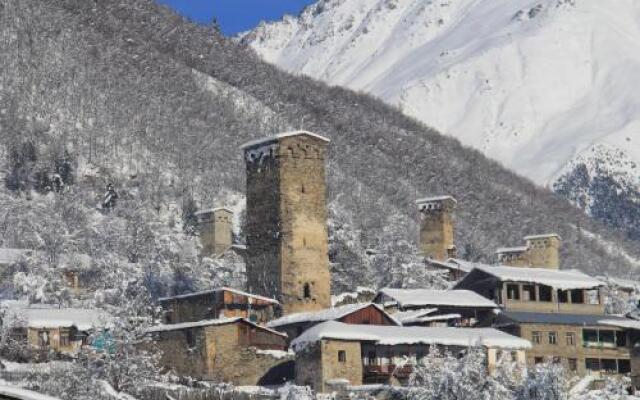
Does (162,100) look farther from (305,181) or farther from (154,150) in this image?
(305,181)

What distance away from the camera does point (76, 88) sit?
499 feet

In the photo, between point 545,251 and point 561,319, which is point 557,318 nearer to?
point 561,319

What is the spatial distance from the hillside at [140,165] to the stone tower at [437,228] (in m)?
1.96

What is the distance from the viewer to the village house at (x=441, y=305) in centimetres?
7456

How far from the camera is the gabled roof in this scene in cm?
→ 7488

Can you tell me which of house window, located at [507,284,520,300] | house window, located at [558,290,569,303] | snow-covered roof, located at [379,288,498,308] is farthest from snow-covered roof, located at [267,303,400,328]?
house window, located at [558,290,569,303]

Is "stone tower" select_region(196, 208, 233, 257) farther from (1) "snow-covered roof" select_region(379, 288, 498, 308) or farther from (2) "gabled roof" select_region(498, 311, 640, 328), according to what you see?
(2) "gabled roof" select_region(498, 311, 640, 328)

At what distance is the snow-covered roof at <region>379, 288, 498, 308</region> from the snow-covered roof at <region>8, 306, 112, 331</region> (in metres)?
16.1

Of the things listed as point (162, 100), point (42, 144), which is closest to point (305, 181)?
point (42, 144)

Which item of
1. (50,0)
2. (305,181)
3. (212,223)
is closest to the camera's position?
(305,181)

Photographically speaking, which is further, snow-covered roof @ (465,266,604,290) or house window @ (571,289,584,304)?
house window @ (571,289,584,304)

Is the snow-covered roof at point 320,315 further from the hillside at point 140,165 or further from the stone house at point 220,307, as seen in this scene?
the hillside at point 140,165

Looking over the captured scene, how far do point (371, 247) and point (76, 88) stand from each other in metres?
48.7

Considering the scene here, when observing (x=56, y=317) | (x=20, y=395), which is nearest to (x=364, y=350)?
(x=56, y=317)
